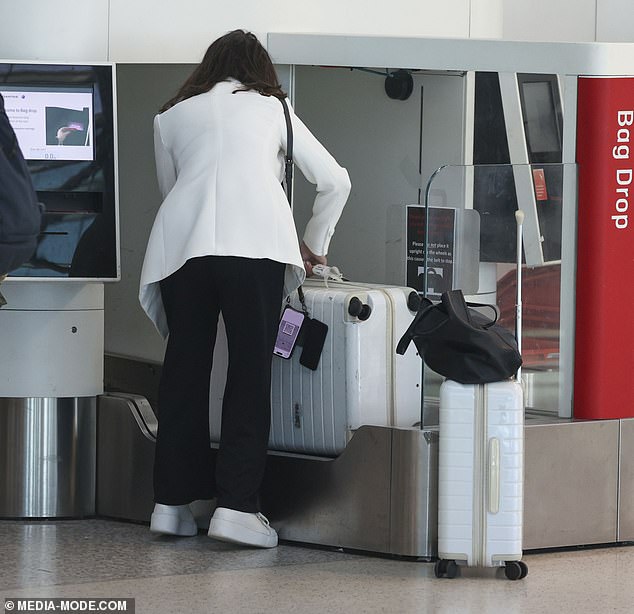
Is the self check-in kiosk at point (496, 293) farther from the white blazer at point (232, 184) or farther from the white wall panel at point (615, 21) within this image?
the white wall panel at point (615, 21)

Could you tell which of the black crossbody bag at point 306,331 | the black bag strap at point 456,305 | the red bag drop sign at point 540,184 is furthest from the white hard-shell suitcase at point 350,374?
the red bag drop sign at point 540,184

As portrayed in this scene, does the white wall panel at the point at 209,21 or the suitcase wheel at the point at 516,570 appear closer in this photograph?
the suitcase wheel at the point at 516,570

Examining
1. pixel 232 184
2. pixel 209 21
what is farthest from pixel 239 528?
pixel 209 21

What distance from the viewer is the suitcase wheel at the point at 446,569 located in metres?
4.06

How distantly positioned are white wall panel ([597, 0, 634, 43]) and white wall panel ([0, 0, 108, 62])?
10.2ft

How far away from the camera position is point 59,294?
488 cm

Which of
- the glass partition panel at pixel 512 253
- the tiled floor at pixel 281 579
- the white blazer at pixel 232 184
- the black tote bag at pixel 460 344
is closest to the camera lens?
the tiled floor at pixel 281 579

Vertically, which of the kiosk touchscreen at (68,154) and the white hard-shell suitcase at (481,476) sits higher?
the kiosk touchscreen at (68,154)

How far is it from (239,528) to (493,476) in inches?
33.4

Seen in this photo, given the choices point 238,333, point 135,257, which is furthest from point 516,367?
point 135,257

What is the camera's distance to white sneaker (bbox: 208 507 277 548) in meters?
4.29

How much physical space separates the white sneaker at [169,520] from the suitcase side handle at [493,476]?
109cm

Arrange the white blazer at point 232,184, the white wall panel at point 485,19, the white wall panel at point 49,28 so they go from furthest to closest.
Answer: the white wall panel at point 485,19 < the white wall panel at point 49,28 < the white blazer at point 232,184

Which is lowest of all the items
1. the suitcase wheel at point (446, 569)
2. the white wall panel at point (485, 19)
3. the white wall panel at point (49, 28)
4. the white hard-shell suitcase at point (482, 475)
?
the suitcase wheel at point (446, 569)
